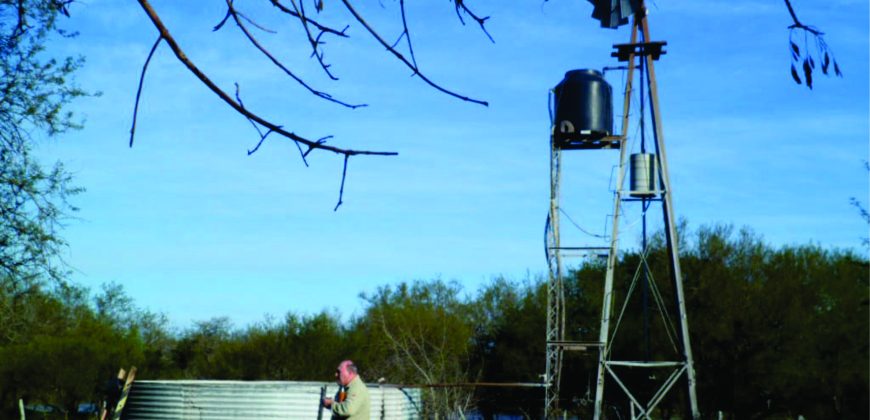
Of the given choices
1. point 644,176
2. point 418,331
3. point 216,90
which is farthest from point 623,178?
point 418,331

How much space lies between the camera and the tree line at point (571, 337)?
28.5 m

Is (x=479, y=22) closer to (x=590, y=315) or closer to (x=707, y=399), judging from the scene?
(x=707, y=399)

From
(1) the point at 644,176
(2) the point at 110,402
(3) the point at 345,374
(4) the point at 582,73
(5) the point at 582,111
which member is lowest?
(2) the point at 110,402

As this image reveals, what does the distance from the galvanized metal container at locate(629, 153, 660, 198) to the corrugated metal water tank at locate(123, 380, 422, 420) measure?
19.8 feet

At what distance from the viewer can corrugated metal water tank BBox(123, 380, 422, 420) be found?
12.9m

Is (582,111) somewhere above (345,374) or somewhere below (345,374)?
above

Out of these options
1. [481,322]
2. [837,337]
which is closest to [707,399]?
[837,337]

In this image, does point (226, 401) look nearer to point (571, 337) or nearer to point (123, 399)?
point (123, 399)

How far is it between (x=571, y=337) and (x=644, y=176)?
66.7ft

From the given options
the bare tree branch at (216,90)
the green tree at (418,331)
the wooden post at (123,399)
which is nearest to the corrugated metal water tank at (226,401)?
the wooden post at (123,399)

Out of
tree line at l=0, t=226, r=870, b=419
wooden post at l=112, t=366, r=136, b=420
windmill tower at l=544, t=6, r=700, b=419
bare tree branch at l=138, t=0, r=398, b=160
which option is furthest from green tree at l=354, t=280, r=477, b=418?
bare tree branch at l=138, t=0, r=398, b=160

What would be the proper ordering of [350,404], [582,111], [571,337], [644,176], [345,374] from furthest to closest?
[571,337], [582,111], [644,176], [345,374], [350,404]

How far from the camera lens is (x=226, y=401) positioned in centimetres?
1295

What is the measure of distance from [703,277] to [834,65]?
3007 centimetres
